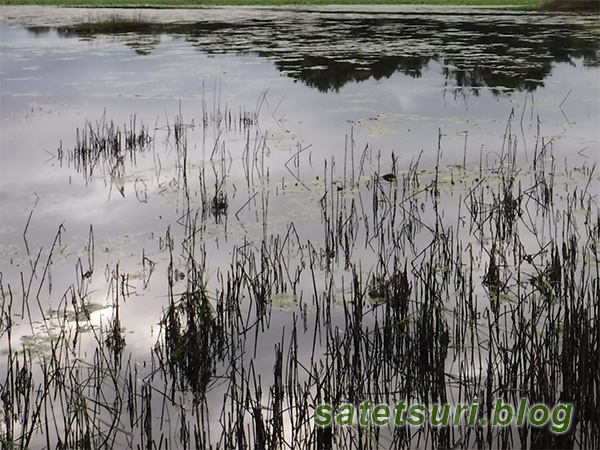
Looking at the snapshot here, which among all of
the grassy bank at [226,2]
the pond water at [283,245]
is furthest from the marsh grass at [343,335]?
the grassy bank at [226,2]

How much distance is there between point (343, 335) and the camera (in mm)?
3836

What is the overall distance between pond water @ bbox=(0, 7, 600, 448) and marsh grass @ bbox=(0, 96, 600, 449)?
2 centimetres

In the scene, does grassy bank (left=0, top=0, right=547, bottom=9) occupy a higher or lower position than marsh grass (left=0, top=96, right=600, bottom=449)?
higher

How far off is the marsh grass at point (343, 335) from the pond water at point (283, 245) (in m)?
0.02

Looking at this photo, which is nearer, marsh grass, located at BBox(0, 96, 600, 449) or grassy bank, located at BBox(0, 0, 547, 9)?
marsh grass, located at BBox(0, 96, 600, 449)

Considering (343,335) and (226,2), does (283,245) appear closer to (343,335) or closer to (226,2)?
(343,335)

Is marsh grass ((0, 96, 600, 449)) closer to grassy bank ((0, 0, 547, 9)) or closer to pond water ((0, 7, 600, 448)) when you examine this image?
pond water ((0, 7, 600, 448))

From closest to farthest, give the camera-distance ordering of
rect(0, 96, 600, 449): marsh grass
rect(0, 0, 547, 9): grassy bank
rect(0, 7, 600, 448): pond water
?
1. rect(0, 96, 600, 449): marsh grass
2. rect(0, 7, 600, 448): pond water
3. rect(0, 0, 547, 9): grassy bank

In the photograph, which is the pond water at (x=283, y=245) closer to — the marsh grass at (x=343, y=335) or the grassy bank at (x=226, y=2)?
the marsh grass at (x=343, y=335)

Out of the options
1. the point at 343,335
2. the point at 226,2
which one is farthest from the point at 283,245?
the point at 226,2

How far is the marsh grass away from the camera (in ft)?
9.84

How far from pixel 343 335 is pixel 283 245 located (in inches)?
47.6

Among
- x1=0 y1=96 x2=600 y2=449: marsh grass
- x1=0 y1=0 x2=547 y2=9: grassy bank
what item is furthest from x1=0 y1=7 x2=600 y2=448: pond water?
x1=0 y1=0 x2=547 y2=9: grassy bank

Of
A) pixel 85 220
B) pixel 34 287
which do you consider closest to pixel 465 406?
pixel 34 287
